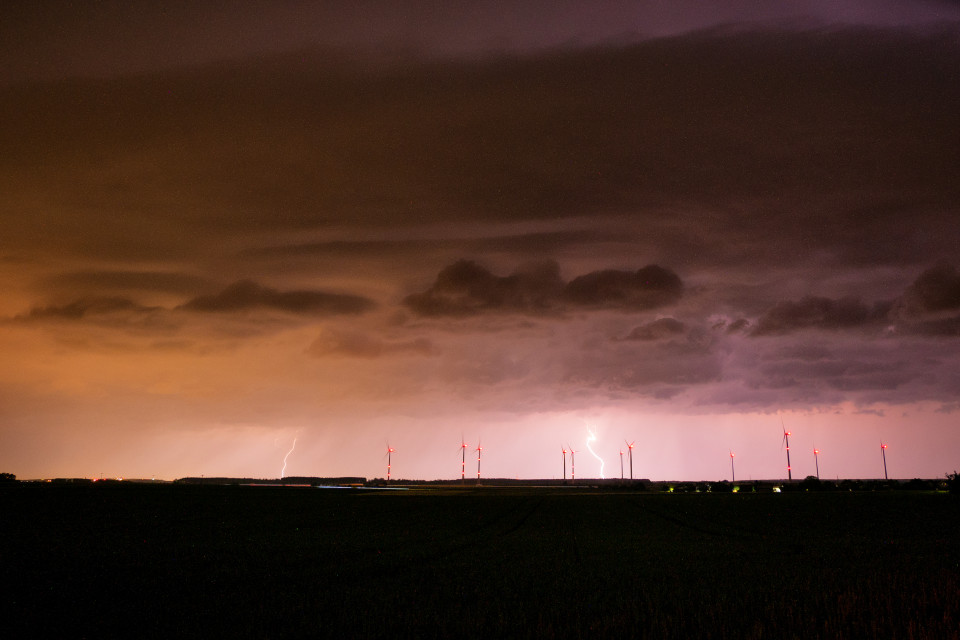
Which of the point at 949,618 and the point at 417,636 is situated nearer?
the point at 417,636

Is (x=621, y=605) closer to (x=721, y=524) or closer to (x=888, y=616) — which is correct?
(x=888, y=616)

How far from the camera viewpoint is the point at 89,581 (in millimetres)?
27734

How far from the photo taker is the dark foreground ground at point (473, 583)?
20031mm

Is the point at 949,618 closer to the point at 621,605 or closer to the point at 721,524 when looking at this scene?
the point at 621,605

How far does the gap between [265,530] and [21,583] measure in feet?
89.1

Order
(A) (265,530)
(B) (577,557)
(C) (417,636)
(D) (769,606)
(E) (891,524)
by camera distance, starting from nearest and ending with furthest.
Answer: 1. (C) (417,636)
2. (D) (769,606)
3. (B) (577,557)
4. (A) (265,530)
5. (E) (891,524)

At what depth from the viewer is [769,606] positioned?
2212 cm

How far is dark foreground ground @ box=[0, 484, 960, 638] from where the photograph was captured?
65.7ft

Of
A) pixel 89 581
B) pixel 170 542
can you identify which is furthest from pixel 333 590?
pixel 170 542

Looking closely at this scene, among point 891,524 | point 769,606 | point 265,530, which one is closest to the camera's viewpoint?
point 769,606

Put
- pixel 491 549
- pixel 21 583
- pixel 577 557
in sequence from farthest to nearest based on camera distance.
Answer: pixel 491 549 < pixel 577 557 < pixel 21 583

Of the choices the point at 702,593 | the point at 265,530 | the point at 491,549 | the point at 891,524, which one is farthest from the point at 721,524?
the point at 702,593

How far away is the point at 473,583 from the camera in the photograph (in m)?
27.8

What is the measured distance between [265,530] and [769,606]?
133 feet
